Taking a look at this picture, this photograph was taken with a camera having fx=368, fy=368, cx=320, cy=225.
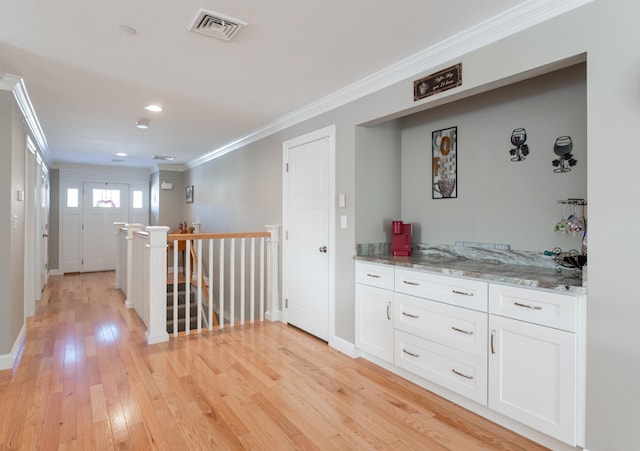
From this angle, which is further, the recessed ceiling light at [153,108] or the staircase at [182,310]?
the staircase at [182,310]

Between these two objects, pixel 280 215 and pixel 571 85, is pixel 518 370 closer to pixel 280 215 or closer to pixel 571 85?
pixel 571 85

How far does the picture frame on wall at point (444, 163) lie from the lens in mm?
3018

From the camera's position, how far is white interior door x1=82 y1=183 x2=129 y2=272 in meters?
7.98

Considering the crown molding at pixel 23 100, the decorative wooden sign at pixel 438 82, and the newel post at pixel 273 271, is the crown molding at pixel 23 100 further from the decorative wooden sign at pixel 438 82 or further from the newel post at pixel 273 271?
the decorative wooden sign at pixel 438 82

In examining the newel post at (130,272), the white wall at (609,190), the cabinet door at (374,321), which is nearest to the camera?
the white wall at (609,190)

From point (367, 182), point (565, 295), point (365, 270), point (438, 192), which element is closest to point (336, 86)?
point (367, 182)

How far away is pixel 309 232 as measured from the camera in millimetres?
3789

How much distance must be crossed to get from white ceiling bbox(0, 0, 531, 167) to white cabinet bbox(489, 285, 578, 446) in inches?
62.6

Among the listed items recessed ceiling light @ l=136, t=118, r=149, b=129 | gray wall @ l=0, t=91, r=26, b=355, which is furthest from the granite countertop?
recessed ceiling light @ l=136, t=118, r=149, b=129

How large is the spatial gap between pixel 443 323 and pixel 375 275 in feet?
2.29

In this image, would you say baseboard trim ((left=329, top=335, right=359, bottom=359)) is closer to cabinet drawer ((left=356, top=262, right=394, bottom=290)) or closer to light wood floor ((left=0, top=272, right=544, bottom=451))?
light wood floor ((left=0, top=272, right=544, bottom=451))

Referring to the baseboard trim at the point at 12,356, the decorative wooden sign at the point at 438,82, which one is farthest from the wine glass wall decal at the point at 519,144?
the baseboard trim at the point at 12,356

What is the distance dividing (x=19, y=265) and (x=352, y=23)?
347 centimetres

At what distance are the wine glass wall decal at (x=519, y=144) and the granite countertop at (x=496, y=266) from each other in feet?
2.22
